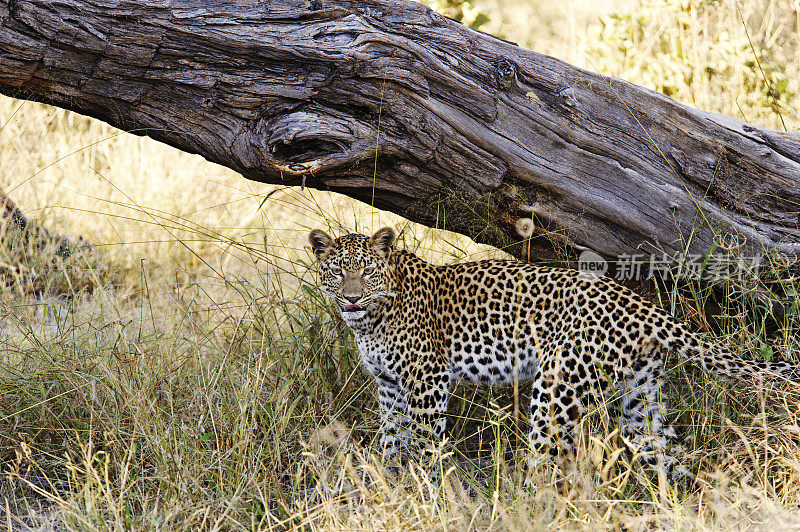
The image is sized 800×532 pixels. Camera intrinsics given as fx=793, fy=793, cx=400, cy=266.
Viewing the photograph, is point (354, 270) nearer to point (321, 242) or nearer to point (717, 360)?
point (321, 242)

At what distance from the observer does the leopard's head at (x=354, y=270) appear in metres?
5.34

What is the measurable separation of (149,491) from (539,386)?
238cm

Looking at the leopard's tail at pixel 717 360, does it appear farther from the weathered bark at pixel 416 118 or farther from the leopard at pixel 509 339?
the weathered bark at pixel 416 118

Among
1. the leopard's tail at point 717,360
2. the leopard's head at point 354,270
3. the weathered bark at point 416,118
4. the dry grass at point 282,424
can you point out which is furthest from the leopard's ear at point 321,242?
the leopard's tail at point 717,360

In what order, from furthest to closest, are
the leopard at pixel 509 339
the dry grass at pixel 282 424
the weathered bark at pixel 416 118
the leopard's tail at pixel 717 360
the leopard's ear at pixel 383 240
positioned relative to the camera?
the leopard's ear at pixel 383 240 → the leopard at pixel 509 339 → the weathered bark at pixel 416 118 → the leopard's tail at pixel 717 360 → the dry grass at pixel 282 424

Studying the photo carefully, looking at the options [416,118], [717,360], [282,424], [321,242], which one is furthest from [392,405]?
[717,360]

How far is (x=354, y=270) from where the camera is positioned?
17.7 ft

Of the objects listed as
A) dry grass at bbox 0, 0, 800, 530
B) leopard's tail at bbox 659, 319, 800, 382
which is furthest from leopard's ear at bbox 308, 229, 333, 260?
leopard's tail at bbox 659, 319, 800, 382

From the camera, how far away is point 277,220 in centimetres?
903

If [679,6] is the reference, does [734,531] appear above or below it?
below

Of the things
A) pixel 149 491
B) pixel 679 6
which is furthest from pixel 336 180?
pixel 679 6

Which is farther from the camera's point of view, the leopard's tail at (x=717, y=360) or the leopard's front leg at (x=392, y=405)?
the leopard's front leg at (x=392, y=405)

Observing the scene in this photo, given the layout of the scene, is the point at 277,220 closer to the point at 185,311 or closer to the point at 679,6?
the point at 185,311

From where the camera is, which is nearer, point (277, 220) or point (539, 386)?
point (539, 386)
